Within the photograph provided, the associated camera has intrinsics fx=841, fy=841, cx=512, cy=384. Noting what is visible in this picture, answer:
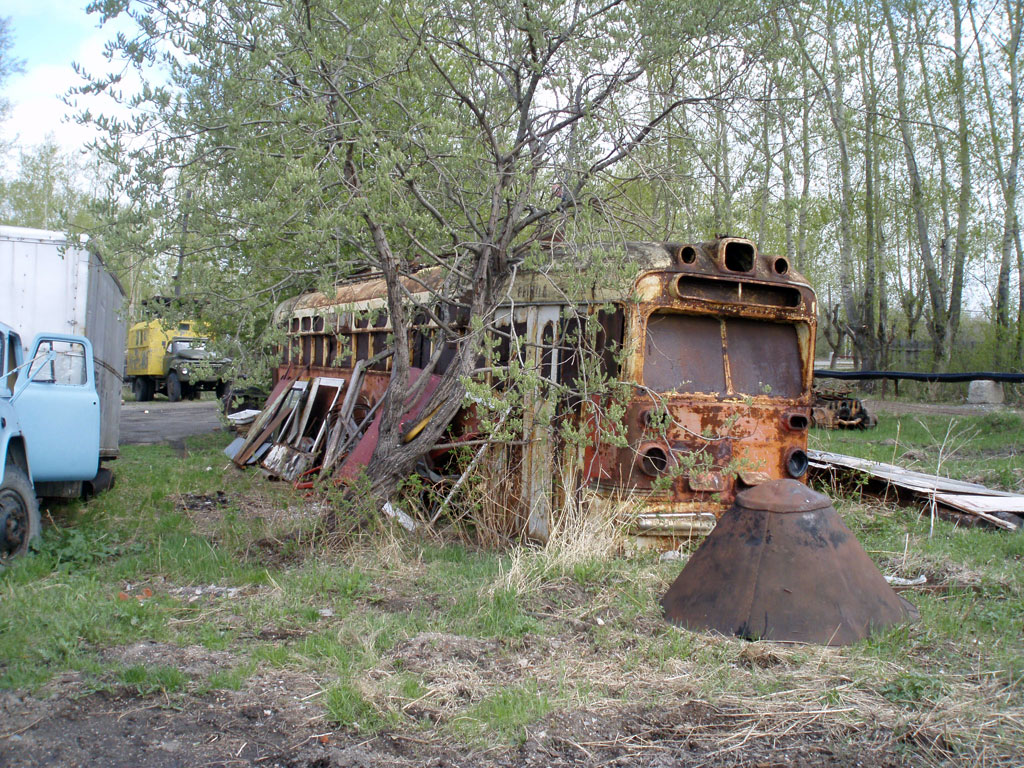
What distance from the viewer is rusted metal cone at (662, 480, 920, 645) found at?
478 centimetres

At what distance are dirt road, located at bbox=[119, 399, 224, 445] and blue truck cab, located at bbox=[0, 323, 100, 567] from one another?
480 centimetres

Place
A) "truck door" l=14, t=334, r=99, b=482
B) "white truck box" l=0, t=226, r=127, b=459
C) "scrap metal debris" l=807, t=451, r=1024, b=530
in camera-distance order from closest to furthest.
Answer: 1. "truck door" l=14, t=334, r=99, b=482
2. "scrap metal debris" l=807, t=451, r=1024, b=530
3. "white truck box" l=0, t=226, r=127, b=459

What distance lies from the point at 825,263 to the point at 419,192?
32.0 meters

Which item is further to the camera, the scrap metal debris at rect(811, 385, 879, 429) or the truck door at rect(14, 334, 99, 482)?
the scrap metal debris at rect(811, 385, 879, 429)

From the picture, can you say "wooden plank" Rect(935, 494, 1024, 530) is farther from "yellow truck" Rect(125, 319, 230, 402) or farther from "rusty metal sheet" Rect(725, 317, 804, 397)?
"yellow truck" Rect(125, 319, 230, 402)

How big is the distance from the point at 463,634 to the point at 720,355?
11.0 feet

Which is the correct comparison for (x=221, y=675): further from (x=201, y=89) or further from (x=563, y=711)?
(x=201, y=89)

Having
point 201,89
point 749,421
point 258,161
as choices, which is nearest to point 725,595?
point 749,421

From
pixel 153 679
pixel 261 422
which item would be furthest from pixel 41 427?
pixel 261 422

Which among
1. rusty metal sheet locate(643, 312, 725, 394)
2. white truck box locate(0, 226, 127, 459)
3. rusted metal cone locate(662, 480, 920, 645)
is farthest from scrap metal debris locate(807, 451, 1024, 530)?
white truck box locate(0, 226, 127, 459)

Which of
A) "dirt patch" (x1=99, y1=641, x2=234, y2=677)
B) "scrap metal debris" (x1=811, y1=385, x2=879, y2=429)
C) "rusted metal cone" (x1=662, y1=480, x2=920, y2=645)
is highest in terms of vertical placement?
"scrap metal debris" (x1=811, y1=385, x2=879, y2=429)

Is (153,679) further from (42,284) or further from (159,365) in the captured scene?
(159,365)

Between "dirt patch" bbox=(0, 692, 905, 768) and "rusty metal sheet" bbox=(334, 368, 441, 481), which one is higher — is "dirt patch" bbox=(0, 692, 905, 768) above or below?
below

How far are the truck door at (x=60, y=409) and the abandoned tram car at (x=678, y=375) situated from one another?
281 cm
